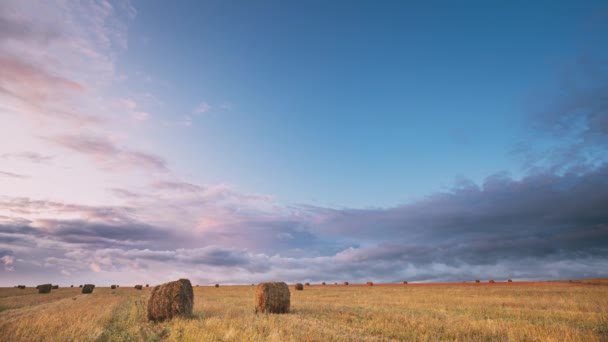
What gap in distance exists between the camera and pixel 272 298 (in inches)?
707

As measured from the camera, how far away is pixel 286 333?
35.0ft

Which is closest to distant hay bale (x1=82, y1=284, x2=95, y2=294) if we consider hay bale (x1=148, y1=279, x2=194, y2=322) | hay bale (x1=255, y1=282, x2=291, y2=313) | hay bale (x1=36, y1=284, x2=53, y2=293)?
hay bale (x1=36, y1=284, x2=53, y2=293)

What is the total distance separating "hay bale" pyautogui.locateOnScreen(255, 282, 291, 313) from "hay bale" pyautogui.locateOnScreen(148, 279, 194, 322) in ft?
11.0

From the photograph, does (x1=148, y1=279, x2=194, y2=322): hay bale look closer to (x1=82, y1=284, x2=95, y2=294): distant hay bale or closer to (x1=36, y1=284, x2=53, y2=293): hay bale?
(x1=82, y1=284, x2=95, y2=294): distant hay bale

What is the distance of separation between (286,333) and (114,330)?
6653 mm

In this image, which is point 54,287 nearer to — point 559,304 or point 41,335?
point 41,335

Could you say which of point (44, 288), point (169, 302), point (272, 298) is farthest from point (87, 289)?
point (272, 298)

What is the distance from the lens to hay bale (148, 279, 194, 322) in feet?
51.9

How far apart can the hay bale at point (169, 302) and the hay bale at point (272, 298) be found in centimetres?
335

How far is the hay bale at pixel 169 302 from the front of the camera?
51.9 ft

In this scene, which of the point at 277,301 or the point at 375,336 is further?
the point at 277,301

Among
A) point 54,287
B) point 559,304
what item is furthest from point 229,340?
point 54,287

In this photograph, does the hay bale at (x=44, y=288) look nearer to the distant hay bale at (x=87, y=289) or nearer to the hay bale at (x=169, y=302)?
the distant hay bale at (x=87, y=289)

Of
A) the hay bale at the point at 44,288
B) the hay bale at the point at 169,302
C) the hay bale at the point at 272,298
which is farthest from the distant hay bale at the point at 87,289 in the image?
the hay bale at the point at 272,298
